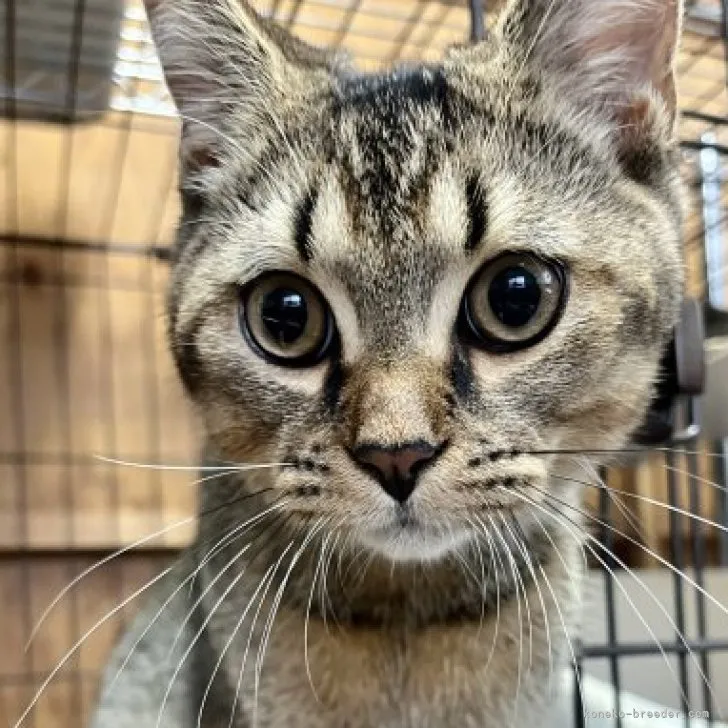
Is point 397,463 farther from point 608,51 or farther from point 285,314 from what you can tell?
point 608,51

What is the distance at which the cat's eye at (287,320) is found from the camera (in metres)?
0.68

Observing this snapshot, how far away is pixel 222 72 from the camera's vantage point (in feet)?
2.60

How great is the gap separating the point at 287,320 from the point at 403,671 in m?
0.28

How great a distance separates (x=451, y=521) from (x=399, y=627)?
19 centimetres

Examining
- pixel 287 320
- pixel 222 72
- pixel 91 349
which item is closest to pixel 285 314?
pixel 287 320

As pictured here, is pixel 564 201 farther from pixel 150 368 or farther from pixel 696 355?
pixel 150 368

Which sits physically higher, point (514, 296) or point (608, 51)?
point (608, 51)

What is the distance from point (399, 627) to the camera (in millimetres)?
773

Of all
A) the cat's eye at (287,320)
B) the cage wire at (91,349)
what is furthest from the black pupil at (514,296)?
the cage wire at (91,349)

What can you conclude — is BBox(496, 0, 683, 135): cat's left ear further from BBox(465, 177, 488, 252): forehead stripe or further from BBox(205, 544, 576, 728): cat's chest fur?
BBox(205, 544, 576, 728): cat's chest fur

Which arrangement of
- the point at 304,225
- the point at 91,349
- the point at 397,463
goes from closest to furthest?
the point at 397,463
the point at 304,225
the point at 91,349

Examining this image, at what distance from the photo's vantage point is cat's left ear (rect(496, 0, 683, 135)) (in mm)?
740

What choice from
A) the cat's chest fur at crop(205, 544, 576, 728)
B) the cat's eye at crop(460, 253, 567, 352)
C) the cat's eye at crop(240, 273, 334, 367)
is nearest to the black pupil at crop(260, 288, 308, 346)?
the cat's eye at crop(240, 273, 334, 367)

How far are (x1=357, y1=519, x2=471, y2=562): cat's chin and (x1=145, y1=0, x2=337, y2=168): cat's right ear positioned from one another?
327 mm
